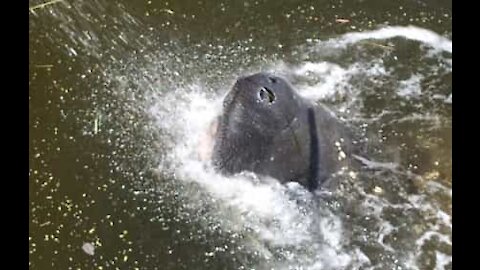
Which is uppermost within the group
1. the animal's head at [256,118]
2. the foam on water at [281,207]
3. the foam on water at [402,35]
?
the foam on water at [402,35]

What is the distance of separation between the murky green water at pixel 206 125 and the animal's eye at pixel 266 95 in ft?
1.87

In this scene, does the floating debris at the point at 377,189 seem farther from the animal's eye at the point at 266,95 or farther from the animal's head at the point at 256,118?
the animal's eye at the point at 266,95

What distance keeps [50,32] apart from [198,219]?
1758 millimetres

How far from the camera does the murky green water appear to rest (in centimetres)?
475

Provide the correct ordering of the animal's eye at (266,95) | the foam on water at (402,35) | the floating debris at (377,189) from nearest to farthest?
1. the animal's eye at (266,95)
2. the floating debris at (377,189)
3. the foam on water at (402,35)

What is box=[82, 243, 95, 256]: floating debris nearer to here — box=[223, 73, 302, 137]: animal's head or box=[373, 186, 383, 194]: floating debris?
box=[223, 73, 302, 137]: animal's head

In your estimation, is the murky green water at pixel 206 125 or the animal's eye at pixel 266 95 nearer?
the animal's eye at pixel 266 95

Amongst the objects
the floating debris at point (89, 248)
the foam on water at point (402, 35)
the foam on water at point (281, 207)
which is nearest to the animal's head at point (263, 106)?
the foam on water at point (281, 207)

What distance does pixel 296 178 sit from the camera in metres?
4.66

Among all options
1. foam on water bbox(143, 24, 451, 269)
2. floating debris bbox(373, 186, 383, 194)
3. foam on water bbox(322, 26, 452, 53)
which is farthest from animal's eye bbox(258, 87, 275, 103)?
foam on water bbox(322, 26, 452, 53)

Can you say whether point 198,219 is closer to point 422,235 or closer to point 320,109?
point 320,109

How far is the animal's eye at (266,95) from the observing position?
14.5ft

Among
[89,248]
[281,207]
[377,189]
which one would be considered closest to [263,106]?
[281,207]

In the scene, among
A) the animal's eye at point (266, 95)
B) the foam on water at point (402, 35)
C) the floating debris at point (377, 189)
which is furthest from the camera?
the foam on water at point (402, 35)
